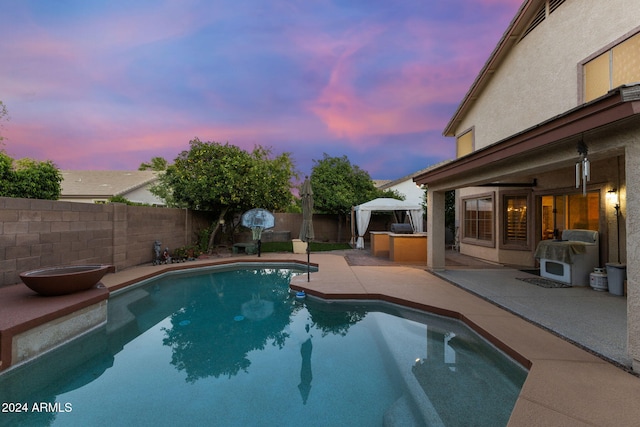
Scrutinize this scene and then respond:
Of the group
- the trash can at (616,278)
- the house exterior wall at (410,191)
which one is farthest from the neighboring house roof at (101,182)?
the trash can at (616,278)

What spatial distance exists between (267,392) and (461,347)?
9.46 ft

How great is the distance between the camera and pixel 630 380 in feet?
9.29

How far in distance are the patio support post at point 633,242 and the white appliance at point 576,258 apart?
4.48m

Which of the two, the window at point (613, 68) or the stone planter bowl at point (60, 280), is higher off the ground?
the window at point (613, 68)

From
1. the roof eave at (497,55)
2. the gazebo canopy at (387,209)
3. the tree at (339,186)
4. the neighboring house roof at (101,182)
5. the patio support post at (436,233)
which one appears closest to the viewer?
the roof eave at (497,55)

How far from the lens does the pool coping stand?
236cm

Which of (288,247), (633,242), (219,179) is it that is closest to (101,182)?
(219,179)

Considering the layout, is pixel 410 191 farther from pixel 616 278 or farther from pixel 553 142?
pixel 553 142

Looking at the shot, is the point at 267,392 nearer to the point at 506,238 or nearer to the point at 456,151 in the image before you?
the point at 506,238

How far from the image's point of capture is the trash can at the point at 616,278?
5.71m

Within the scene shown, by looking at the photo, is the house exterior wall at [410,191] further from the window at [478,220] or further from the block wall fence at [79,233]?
the block wall fence at [79,233]

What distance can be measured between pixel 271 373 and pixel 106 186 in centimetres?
2864

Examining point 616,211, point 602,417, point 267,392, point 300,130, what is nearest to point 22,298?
point 267,392

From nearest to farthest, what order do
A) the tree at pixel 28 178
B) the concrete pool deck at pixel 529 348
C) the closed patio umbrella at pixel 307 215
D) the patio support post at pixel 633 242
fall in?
the concrete pool deck at pixel 529 348
the patio support post at pixel 633 242
the closed patio umbrella at pixel 307 215
the tree at pixel 28 178
